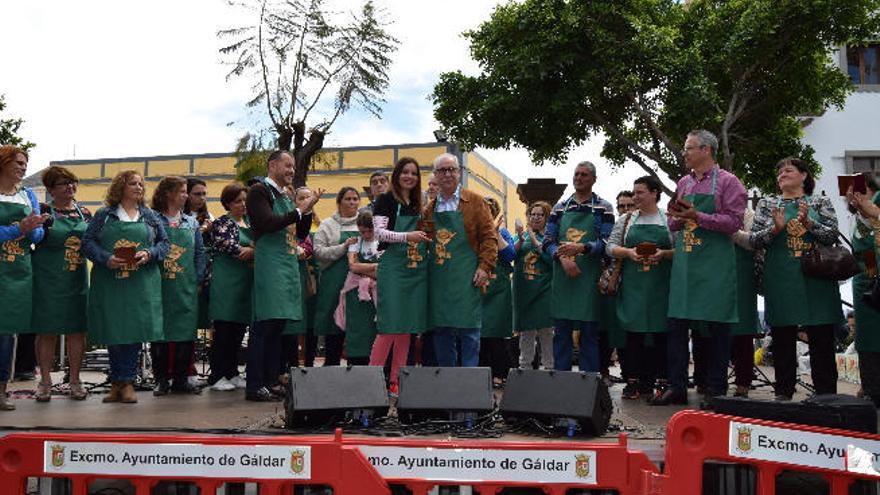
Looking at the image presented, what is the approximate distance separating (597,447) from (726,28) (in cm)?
1741

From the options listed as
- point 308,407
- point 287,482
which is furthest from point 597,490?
point 308,407

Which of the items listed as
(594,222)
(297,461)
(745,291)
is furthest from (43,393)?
(745,291)

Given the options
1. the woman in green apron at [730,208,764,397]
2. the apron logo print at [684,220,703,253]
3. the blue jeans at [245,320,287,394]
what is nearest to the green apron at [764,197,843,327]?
the woman in green apron at [730,208,764,397]

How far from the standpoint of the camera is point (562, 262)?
5.90 metres

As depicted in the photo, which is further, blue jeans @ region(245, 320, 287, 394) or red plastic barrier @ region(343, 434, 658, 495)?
blue jeans @ region(245, 320, 287, 394)

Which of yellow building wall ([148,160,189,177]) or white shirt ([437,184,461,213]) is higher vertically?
yellow building wall ([148,160,189,177])

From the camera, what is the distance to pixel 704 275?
5.19 meters

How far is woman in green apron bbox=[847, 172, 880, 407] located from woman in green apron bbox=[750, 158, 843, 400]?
0.30 m

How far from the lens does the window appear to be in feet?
75.0

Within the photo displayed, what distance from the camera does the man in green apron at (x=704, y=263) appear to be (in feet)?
16.9

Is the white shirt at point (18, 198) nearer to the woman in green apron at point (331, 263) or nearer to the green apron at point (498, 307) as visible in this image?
the woman in green apron at point (331, 263)

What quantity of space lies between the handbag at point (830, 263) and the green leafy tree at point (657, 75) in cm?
1227

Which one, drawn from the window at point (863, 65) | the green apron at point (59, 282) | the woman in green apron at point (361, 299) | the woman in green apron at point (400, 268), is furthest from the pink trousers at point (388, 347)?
the window at point (863, 65)

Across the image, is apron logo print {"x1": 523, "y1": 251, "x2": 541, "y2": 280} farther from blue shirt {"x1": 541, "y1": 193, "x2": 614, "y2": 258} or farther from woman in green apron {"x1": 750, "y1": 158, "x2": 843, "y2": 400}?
woman in green apron {"x1": 750, "y1": 158, "x2": 843, "y2": 400}
